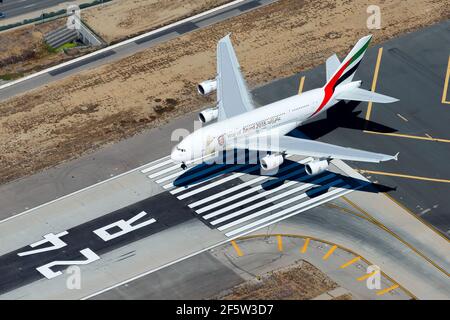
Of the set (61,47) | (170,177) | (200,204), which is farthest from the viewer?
(61,47)

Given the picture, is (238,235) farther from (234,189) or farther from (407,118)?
(407,118)

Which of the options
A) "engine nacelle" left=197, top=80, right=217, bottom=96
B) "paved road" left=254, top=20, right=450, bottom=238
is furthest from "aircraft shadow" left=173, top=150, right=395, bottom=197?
"engine nacelle" left=197, top=80, right=217, bottom=96

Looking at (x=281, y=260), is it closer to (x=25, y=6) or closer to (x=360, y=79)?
(x=360, y=79)

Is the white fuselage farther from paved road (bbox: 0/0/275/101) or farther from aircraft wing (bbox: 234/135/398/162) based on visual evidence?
paved road (bbox: 0/0/275/101)

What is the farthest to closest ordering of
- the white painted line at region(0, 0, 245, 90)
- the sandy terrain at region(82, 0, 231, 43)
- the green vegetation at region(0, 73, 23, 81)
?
1. the sandy terrain at region(82, 0, 231, 43)
2. the green vegetation at region(0, 73, 23, 81)
3. the white painted line at region(0, 0, 245, 90)

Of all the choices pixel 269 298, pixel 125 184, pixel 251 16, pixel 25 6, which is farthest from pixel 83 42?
pixel 269 298

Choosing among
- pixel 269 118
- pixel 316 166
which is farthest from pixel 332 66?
pixel 316 166
